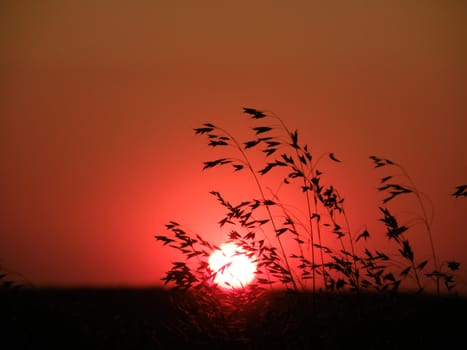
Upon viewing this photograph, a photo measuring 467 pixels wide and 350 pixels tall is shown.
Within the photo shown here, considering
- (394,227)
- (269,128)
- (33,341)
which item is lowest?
(33,341)

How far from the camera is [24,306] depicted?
18.0 feet

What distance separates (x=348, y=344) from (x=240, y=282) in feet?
4.07

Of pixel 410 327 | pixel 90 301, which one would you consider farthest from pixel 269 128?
pixel 90 301

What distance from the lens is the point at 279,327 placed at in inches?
179

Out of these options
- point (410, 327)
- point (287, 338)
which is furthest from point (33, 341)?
point (410, 327)

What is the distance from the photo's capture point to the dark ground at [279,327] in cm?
436

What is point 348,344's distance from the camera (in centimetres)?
427

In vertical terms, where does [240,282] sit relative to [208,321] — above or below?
above

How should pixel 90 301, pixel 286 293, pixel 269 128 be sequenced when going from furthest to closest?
pixel 90 301 → pixel 269 128 → pixel 286 293

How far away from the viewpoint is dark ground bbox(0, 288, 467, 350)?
14.3 ft

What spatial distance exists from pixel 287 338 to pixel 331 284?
65cm

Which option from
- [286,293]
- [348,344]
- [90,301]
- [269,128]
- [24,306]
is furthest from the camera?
[90,301]

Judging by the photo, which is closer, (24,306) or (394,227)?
(394,227)

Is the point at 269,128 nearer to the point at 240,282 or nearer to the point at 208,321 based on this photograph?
the point at 240,282
